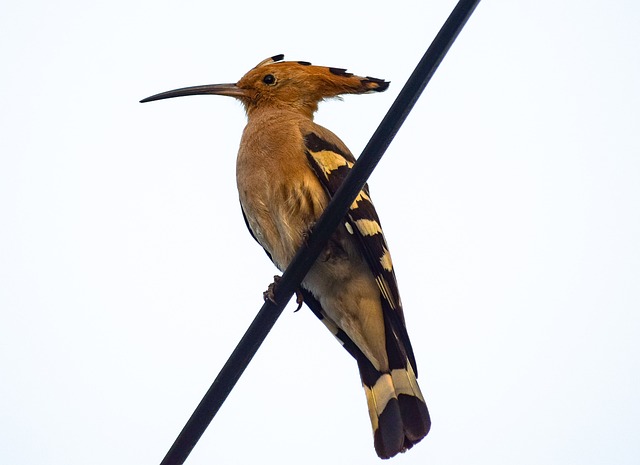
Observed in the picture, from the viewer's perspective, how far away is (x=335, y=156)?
11.3 feet

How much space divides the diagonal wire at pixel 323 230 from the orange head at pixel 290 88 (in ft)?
5.75

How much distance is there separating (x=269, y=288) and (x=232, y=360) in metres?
0.89

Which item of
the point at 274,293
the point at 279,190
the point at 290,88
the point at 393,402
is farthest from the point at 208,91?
the point at 274,293

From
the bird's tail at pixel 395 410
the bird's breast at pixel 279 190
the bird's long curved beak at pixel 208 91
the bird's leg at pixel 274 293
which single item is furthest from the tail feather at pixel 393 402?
the bird's long curved beak at pixel 208 91

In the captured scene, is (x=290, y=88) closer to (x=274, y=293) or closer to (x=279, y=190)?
(x=279, y=190)

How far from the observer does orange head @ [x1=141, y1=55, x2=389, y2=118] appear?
13.4 feet

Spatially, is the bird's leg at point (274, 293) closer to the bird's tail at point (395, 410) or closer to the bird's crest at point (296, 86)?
the bird's tail at point (395, 410)

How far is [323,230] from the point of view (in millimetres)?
2342

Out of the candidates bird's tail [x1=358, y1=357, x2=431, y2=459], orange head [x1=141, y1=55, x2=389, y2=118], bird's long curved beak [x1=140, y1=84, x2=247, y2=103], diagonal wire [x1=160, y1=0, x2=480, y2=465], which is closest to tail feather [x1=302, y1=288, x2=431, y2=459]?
bird's tail [x1=358, y1=357, x2=431, y2=459]


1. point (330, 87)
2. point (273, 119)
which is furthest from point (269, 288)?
point (330, 87)

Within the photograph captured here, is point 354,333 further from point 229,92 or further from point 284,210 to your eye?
point 229,92

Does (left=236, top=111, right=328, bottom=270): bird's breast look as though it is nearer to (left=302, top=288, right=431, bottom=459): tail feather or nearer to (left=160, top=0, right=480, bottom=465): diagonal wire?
(left=302, top=288, right=431, bottom=459): tail feather

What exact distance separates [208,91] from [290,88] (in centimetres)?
37

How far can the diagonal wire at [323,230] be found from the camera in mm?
2031
